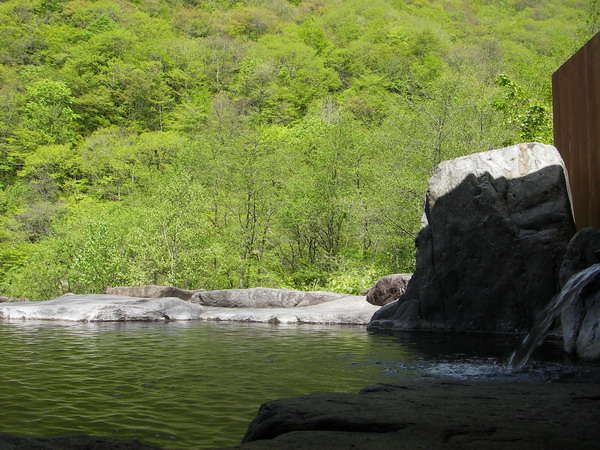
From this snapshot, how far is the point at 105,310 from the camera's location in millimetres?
17141

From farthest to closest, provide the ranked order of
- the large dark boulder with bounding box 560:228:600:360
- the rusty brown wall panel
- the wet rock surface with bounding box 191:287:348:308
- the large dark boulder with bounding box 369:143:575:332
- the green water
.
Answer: the wet rock surface with bounding box 191:287:348:308 < the large dark boulder with bounding box 369:143:575:332 < the rusty brown wall panel < the large dark boulder with bounding box 560:228:600:360 < the green water

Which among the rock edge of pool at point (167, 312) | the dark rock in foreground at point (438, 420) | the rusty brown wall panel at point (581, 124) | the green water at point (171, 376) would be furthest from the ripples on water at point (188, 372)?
the rusty brown wall panel at point (581, 124)

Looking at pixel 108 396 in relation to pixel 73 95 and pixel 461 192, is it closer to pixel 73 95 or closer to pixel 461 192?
pixel 461 192

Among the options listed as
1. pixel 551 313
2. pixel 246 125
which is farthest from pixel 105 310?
pixel 246 125

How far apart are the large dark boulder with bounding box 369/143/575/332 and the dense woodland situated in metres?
7.61

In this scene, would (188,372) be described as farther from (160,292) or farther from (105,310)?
(160,292)

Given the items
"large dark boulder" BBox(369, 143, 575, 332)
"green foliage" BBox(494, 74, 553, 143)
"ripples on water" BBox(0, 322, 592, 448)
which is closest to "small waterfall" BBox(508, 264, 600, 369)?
"ripples on water" BBox(0, 322, 592, 448)

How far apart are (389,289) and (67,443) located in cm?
1432

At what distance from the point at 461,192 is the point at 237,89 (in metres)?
40.2

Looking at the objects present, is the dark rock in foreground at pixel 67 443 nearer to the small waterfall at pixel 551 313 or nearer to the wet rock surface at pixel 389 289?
the small waterfall at pixel 551 313

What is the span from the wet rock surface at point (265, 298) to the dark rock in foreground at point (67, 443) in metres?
16.1

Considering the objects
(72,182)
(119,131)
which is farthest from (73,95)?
(72,182)

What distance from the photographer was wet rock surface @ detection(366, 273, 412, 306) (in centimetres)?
1670

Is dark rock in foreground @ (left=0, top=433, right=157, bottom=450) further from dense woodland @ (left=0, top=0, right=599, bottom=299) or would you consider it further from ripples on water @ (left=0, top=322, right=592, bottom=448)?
dense woodland @ (left=0, top=0, right=599, bottom=299)
